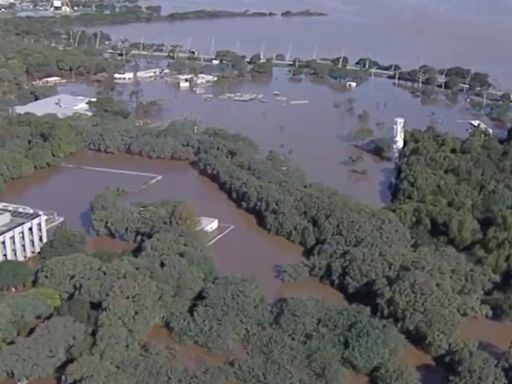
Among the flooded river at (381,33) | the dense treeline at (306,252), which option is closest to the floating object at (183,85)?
the flooded river at (381,33)

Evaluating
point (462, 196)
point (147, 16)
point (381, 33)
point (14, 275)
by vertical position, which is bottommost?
point (14, 275)

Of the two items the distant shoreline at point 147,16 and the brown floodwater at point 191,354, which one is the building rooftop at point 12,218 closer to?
the brown floodwater at point 191,354

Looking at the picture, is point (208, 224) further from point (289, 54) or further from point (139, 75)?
point (289, 54)

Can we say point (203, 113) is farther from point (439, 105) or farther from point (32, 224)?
point (32, 224)

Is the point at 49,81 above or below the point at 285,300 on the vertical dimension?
below

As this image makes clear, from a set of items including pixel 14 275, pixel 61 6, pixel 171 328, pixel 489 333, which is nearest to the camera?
pixel 171 328

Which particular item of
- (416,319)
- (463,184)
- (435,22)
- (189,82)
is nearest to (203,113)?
(189,82)

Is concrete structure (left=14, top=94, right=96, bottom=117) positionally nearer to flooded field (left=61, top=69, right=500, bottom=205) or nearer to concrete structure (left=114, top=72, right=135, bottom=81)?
flooded field (left=61, top=69, right=500, bottom=205)

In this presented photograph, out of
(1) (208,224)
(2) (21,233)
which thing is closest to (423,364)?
Answer: (1) (208,224)
